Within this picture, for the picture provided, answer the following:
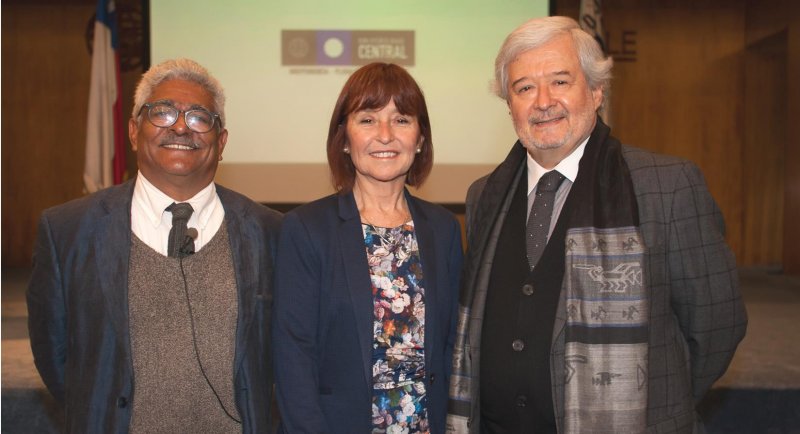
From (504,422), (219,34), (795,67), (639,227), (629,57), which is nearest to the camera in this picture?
(639,227)

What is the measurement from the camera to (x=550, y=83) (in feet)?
6.63

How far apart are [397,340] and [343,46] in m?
4.10

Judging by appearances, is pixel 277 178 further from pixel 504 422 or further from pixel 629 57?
pixel 629 57

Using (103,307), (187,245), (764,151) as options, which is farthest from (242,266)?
(764,151)

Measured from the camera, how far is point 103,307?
1.92m

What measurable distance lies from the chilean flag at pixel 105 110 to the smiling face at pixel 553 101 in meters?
4.43

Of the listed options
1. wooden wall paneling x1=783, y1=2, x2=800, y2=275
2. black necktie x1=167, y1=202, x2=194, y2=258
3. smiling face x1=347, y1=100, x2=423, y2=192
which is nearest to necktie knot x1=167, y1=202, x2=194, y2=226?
black necktie x1=167, y1=202, x2=194, y2=258

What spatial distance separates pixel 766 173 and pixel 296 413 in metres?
8.42

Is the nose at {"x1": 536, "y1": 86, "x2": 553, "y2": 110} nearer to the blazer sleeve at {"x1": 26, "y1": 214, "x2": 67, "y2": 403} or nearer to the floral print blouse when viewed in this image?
the floral print blouse

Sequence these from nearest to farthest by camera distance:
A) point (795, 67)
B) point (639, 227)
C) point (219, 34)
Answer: point (639, 227) < point (219, 34) < point (795, 67)

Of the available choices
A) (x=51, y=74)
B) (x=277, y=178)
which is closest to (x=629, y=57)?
(x=277, y=178)

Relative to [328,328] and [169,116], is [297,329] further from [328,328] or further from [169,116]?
[169,116]

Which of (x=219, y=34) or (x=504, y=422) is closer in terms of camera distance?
(x=504, y=422)

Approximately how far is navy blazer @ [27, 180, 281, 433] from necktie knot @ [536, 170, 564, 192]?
0.79m
